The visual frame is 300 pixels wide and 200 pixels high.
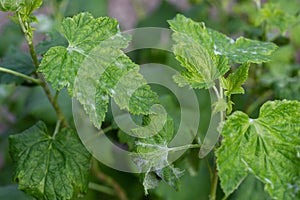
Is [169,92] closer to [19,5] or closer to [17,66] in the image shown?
[17,66]

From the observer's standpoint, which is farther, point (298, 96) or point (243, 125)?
point (298, 96)

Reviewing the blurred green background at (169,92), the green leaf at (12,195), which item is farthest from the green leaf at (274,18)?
the green leaf at (12,195)

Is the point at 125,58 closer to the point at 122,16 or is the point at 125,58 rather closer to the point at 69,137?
the point at 69,137

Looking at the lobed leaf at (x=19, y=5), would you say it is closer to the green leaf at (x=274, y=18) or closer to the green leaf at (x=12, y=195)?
the green leaf at (x=12, y=195)

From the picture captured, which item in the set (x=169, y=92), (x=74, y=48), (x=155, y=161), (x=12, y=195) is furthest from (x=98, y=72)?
(x=169, y=92)

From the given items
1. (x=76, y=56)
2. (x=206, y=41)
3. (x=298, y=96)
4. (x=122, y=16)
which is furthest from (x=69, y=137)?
(x=122, y=16)

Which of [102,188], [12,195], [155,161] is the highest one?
[155,161]

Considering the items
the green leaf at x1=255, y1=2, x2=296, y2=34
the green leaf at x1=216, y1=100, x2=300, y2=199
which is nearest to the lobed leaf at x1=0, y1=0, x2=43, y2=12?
the green leaf at x1=216, y1=100, x2=300, y2=199
